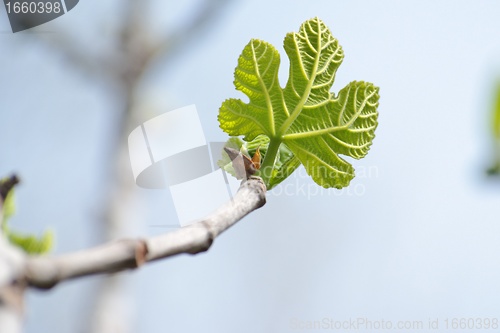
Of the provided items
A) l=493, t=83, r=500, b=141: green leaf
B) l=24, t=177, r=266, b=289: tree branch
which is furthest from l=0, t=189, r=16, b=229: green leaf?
l=493, t=83, r=500, b=141: green leaf

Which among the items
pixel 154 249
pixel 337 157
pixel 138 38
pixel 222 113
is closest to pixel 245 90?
pixel 222 113

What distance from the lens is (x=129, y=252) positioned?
34 centimetres

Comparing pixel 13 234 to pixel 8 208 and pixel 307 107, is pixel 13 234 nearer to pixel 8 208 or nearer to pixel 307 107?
pixel 8 208

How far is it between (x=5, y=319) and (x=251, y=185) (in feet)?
1.10

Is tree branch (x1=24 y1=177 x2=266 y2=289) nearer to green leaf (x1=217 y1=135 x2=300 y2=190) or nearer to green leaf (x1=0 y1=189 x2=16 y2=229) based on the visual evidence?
green leaf (x1=0 y1=189 x2=16 y2=229)

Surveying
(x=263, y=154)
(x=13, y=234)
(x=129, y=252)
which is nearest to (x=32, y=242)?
(x=13, y=234)

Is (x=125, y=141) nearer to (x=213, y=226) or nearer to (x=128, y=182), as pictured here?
(x=128, y=182)

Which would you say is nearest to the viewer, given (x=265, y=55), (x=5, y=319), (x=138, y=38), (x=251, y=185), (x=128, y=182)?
(x=5, y=319)

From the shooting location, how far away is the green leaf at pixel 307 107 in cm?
74

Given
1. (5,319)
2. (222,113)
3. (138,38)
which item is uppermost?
(138,38)

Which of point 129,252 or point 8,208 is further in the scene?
point 8,208

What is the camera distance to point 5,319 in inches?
10.9

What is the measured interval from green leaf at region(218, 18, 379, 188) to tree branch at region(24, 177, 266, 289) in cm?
26

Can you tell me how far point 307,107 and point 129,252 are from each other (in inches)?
17.6
